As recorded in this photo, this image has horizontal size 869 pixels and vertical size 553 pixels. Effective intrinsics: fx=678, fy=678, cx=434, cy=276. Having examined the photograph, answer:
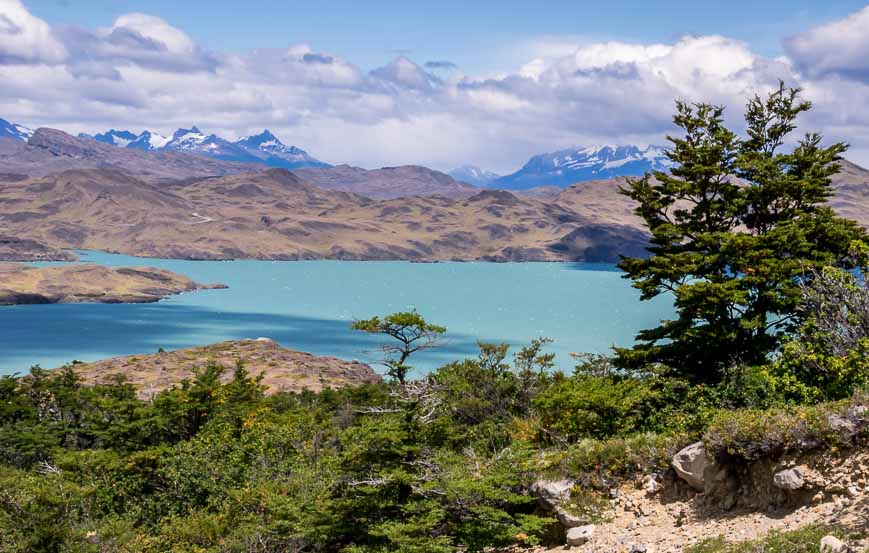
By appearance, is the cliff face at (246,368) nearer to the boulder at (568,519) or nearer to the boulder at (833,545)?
the boulder at (568,519)

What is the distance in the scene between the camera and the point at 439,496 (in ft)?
72.2

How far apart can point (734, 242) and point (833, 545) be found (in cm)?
1845

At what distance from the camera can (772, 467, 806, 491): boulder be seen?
17.0m

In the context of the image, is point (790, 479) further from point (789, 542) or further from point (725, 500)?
point (789, 542)

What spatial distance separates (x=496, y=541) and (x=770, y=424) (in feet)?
29.2

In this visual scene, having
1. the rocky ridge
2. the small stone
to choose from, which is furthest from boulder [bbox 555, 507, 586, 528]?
the small stone

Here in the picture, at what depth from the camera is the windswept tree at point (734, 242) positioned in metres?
30.2

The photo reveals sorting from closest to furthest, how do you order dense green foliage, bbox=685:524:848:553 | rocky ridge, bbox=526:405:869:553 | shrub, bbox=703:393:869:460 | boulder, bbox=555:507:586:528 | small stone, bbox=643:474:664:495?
1. dense green foliage, bbox=685:524:848:553
2. rocky ridge, bbox=526:405:869:553
3. shrub, bbox=703:393:869:460
4. small stone, bbox=643:474:664:495
5. boulder, bbox=555:507:586:528

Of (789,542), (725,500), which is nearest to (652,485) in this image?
(725,500)

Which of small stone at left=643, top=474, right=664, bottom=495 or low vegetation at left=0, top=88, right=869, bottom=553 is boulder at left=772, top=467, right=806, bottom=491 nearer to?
low vegetation at left=0, top=88, right=869, bottom=553

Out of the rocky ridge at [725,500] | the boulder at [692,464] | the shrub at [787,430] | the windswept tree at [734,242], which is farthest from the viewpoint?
the windswept tree at [734,242]

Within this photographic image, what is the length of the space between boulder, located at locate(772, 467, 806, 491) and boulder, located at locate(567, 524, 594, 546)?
212 inches

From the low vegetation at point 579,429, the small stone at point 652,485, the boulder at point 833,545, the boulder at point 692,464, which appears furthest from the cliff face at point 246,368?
the boulder at point 833,545

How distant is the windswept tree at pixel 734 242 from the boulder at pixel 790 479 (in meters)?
12.8
